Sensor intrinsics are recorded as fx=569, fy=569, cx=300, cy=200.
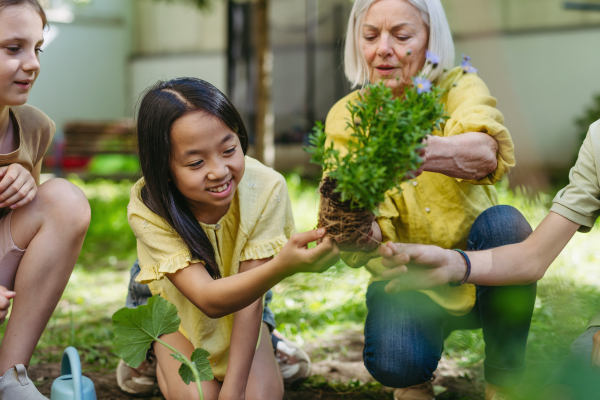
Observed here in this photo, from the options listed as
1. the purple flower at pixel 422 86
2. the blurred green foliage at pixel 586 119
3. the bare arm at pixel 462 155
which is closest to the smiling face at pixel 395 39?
the bare arm at pixel 462 155

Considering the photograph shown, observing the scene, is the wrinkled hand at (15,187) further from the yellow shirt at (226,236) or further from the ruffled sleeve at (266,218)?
the ruffled sleeve at (266,218)

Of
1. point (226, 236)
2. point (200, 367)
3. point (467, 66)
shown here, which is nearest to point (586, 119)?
point (467, 66)

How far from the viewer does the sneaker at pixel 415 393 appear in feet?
6.65

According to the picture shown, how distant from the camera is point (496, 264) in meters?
1.69

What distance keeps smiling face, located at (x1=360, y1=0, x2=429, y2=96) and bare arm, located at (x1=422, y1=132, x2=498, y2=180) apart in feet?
1.10

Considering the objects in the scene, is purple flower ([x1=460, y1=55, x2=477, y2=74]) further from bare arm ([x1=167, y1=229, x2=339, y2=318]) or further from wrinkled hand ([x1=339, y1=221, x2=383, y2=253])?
bare arm ([x1=167, y1=229, x2=339, y2=318])

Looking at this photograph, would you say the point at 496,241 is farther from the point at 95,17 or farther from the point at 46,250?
the point at 95,17

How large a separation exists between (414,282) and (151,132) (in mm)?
923

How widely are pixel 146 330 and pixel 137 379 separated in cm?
66

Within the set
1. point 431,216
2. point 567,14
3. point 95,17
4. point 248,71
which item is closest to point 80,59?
point 95,17

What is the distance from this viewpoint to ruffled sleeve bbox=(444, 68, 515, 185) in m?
1.74

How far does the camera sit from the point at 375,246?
1596 mm

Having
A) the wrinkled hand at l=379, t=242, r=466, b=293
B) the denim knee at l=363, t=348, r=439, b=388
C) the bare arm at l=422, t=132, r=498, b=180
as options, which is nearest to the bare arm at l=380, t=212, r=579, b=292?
the wrinkled hand at l=379, t=242, r=466, b=293

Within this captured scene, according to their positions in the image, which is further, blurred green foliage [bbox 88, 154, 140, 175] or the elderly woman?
blurred green foliage [bbox 88, 154, 140, 175]
